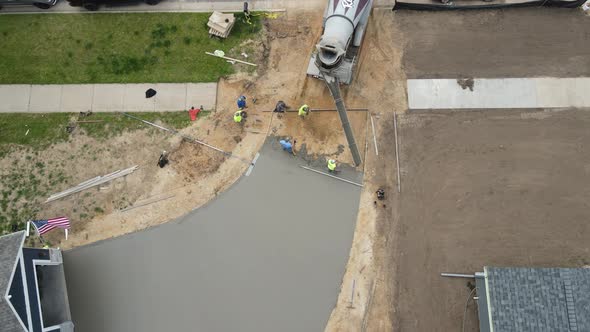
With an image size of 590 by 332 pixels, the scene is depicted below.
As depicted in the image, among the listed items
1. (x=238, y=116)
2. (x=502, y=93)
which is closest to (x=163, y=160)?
(x=238, y=116)

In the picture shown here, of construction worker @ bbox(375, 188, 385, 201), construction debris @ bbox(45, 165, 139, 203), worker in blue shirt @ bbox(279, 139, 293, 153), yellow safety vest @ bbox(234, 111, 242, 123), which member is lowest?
construction worker @ bbox(375, 188, 385, 201)

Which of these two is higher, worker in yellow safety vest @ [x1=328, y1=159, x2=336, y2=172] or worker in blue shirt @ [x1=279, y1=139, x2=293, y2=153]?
worker in blue shirt @ [x1=279, y1=139, x2=293, y2=153]

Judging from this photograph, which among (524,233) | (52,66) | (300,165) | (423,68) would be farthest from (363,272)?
(52,66)

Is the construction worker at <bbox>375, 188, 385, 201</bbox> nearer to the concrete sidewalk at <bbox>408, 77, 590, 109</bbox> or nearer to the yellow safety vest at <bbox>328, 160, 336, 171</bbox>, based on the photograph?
the yellow safety vest at <bbox>328, 160, 336, 171</bbox>

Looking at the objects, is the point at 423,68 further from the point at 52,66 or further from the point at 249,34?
the point at 52,66

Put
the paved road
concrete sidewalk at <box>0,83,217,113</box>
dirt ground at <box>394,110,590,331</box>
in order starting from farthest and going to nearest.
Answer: the paved road < concrete sidewalk at <box>0,83,217,113</box> < dirt ground at <box>394,110,590,331</box>

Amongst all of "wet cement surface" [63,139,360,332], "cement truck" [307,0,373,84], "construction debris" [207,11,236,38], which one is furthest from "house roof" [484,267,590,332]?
"construction debris" [207,11,236,38]
